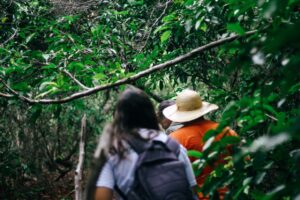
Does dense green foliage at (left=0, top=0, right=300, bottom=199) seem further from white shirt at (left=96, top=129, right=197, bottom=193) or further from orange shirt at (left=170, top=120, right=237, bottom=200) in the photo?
white shirt at (left=96, top=129, right=197, bottom=193)

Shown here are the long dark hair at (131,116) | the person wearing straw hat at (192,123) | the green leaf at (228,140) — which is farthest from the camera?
the person wearing straw hat at (192,123)

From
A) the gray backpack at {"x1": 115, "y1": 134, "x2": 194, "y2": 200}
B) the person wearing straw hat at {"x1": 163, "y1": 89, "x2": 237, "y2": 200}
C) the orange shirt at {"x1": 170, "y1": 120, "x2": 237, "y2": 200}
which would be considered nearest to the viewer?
the gray backpack at {"x1": 115, "y1": 134, "x2": 194, "y2": 200}

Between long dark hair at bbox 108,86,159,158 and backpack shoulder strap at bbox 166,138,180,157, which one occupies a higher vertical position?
long dark hair at bbox 108,86,159,158

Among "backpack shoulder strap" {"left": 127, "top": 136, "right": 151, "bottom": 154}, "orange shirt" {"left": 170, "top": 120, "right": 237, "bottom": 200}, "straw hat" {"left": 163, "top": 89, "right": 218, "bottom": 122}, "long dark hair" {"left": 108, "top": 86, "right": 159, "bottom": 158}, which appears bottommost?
"orange shirt" {"left": 170, "top": 120, "right": 237, "bottom": 200}

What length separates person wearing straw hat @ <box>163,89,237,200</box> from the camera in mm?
3113

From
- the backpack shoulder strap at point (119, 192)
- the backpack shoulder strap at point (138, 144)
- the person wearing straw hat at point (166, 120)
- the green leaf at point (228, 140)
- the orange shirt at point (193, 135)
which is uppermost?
the green leaf at point (228, 140)

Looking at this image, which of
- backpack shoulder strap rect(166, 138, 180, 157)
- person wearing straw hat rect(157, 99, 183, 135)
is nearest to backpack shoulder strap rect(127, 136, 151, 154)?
backpack shoulder strap rect(166, 138, 180, 157)

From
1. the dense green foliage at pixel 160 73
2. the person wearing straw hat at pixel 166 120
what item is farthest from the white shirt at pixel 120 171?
the person wearing straw hat at pixel 166 120

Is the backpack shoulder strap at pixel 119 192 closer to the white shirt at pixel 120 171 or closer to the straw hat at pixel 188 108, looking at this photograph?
the white shirt at pixel 120 171

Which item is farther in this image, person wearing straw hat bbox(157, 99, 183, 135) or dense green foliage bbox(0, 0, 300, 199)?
person wearing straw hat bbox(157, 99, 183, 135)

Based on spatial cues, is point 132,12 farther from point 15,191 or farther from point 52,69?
point 15,191

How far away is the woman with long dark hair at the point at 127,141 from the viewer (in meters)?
2.17

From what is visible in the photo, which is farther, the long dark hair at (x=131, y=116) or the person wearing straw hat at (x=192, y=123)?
the person wearing straw hat at (x=192, y=123)

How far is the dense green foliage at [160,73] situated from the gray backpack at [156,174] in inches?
5.1
